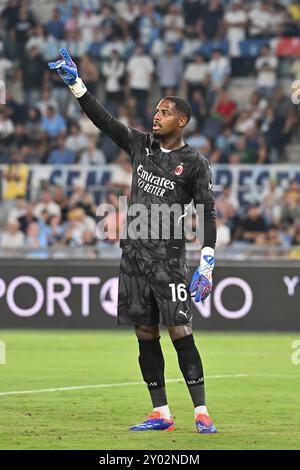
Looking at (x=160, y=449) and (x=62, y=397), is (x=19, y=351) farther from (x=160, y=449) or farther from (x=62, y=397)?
(x=160, y=449)

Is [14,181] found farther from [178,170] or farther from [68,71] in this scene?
[178,170]

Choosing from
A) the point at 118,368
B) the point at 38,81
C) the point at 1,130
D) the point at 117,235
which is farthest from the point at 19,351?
the point at 38,81

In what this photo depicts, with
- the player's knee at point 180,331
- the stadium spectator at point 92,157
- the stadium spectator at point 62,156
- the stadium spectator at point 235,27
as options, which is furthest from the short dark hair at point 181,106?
the stadium spectator at point 235,27

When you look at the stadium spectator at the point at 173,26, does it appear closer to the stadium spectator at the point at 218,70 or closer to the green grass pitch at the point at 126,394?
the stadium spectator at the point at 218,70

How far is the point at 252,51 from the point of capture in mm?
24578

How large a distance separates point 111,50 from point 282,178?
18.3 ft

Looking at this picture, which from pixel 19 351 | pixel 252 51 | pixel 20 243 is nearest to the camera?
pixel 19 351

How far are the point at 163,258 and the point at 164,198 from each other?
1.44ft

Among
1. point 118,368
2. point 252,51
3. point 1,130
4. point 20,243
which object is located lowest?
point 118,368

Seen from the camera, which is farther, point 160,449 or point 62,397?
point 62,397

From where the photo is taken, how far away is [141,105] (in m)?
24.0

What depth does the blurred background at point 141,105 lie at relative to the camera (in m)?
20.0

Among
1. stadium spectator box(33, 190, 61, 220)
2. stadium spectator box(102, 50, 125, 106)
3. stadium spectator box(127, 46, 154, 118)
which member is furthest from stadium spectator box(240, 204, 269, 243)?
stadium spectator box(102, 50, 125, 106)

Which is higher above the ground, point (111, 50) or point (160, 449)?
point (111, 50)
